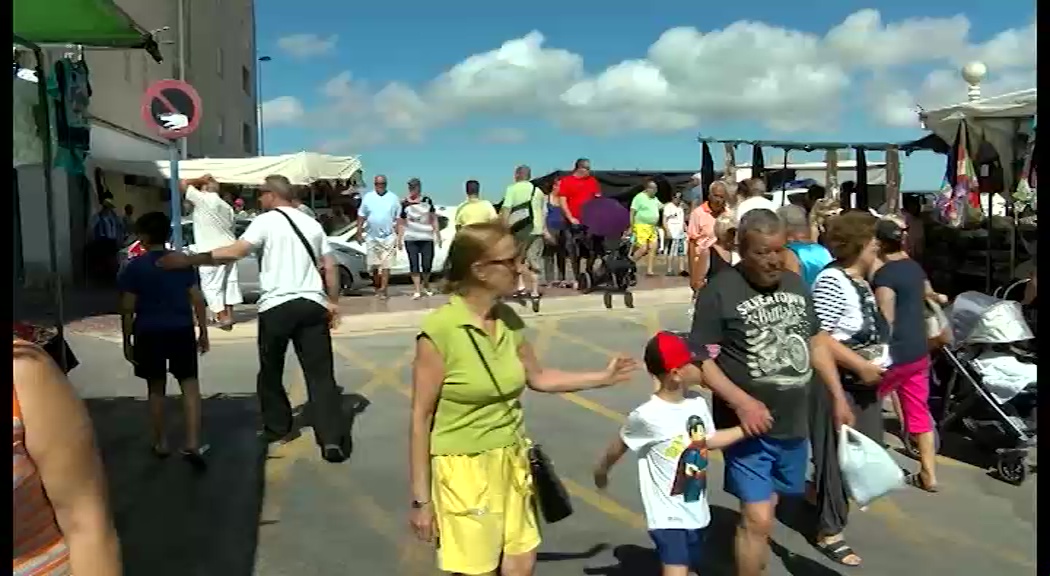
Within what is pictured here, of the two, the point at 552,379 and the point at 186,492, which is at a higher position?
the point at 552,379

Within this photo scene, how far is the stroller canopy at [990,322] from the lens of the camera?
596cm

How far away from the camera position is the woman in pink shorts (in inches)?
210

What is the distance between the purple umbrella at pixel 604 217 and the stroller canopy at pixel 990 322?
7.40 meters

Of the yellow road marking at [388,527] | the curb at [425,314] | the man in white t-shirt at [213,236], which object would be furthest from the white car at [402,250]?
the yellow road marking at [388,527]

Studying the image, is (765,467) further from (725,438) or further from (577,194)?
(577,194)

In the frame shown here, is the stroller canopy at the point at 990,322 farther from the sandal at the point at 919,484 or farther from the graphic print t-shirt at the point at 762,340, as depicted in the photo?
the graphic print t-shirt at the point at 762,340

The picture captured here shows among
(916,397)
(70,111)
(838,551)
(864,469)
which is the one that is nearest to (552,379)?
(864,469)

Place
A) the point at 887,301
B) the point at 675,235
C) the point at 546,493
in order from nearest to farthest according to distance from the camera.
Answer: the point at 546,493
the point at 887,301
the point at 675,235

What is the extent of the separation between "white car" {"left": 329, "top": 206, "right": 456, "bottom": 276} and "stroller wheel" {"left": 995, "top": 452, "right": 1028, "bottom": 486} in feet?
32.9

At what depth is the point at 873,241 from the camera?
4969 millimetres

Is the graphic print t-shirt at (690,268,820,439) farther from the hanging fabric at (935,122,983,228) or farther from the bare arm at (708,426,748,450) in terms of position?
the hanging fabric at (935,122,983,228)

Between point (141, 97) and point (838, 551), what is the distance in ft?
78.1

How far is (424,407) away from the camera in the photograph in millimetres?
3266

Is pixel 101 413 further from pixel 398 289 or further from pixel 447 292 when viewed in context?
pixel 398 289
